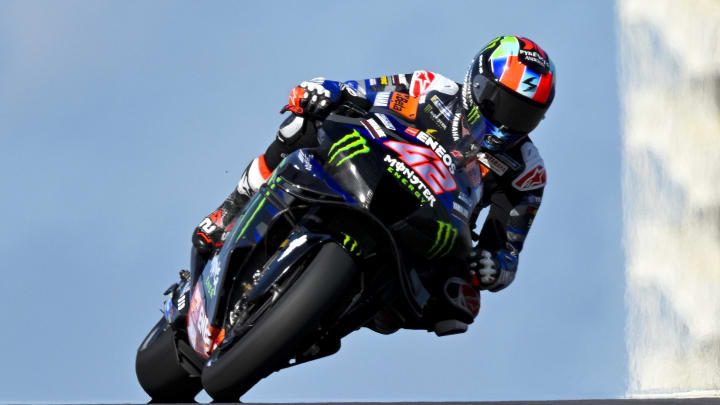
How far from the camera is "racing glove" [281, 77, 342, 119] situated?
249 inches

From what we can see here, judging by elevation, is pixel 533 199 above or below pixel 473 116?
below

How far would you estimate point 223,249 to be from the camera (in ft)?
20.2

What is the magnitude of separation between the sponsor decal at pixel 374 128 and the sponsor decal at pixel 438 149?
7.9 inches

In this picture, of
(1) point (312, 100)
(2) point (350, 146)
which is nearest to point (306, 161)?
(2) point (350, 146)

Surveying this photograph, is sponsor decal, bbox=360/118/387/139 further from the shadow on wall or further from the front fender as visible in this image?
the shadow on wall

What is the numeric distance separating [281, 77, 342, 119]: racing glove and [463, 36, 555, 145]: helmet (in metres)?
0.74

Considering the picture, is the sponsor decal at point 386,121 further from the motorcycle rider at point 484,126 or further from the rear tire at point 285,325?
the rear tire at point 285,325

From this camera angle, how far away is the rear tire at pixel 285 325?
17.7 feet

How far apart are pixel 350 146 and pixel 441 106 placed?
869mm

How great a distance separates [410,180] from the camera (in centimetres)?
588

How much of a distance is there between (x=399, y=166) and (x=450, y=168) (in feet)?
1.05

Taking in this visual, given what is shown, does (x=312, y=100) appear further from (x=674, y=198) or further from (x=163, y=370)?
(x=674, y=198)

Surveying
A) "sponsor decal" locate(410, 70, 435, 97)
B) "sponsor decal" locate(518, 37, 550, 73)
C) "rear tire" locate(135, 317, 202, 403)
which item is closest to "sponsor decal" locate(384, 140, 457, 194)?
"sponsor decal" locate(518, 37, 550, 73)

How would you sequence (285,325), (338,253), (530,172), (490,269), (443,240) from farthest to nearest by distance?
(530,172) < (490,269) < (443,240) < (338,253) < (285,325)
